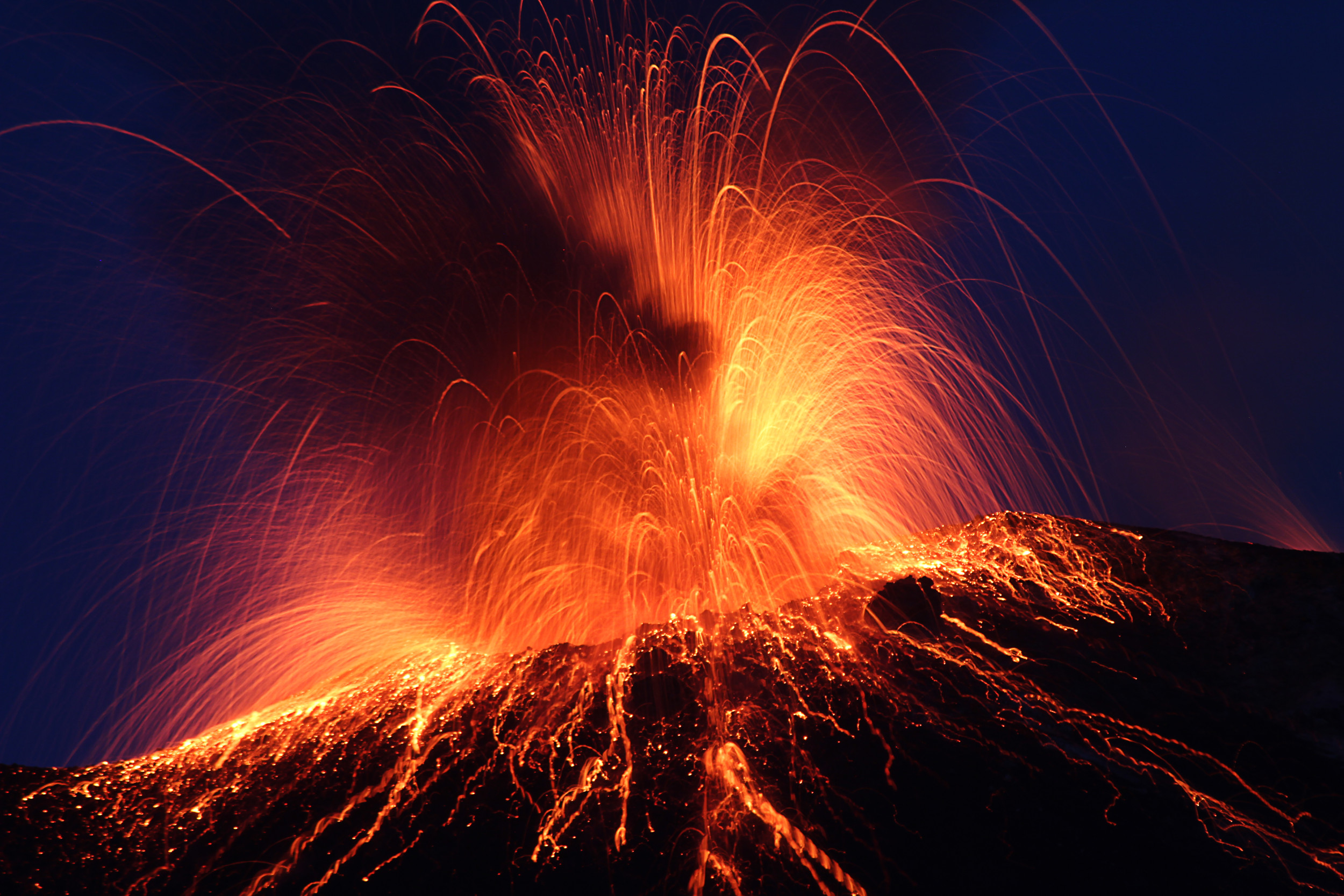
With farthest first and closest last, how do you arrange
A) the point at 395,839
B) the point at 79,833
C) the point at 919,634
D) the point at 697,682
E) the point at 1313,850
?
the point at 919,634
the point at 697,682
the point at 79,833
the point at 395,839
the point at 1313,850

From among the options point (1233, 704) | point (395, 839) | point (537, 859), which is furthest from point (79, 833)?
point (1233, 704)

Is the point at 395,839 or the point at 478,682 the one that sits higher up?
the point at 478,682

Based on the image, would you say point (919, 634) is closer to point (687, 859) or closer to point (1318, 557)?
point (687, 859)

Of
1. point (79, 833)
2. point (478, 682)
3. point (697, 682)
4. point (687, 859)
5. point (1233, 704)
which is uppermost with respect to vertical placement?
point (478, 682)

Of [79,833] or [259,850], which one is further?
[79,833]

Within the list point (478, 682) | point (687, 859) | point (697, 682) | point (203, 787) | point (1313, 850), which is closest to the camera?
point (1313, 850)

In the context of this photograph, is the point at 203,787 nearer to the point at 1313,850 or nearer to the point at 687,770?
the point at 687,770
